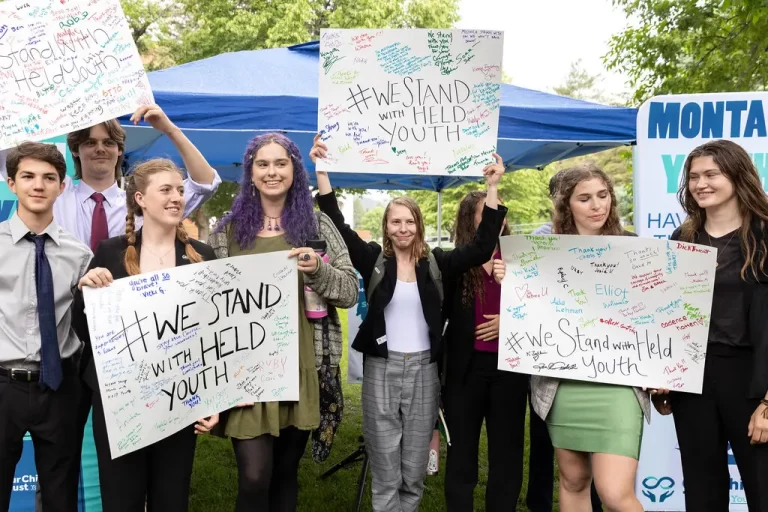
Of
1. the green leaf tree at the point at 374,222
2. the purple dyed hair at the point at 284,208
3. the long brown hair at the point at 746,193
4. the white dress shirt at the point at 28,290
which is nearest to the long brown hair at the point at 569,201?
the long brown hair at the point at 746,193

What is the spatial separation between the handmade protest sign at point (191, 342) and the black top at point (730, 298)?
1673 mm

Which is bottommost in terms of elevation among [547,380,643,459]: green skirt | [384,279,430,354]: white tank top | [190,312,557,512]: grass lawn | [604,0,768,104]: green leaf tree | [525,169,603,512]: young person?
[190,312,557,512]: grass lawn

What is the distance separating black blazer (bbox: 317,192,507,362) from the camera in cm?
293

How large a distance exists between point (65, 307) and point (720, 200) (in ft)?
8.50

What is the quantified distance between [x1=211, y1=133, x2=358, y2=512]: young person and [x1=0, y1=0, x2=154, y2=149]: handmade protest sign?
664 mm

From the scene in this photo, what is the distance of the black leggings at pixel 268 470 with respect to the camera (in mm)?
2494

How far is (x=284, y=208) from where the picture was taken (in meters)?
2.72

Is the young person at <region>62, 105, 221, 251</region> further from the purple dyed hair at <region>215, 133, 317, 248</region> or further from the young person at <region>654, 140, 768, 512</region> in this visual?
the young person at <region>654, 140, 768, 512</region>

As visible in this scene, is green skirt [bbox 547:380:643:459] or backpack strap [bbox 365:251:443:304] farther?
backpack strap [bbox 365:251:443:304]

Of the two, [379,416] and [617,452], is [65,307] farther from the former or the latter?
[617,452]

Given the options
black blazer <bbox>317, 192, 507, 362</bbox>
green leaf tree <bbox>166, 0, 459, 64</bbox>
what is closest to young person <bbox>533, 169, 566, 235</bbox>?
black blazer <bbox>317, 192, 507, 362</bbox>

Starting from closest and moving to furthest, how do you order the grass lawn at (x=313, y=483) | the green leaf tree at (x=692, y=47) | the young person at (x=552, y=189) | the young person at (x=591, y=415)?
the young person at (x=591, y=415)
the young person at (x=552, y=189)
the grass lawn at (x=313, y=483)
the green leaf tree at (x=692, y=47)

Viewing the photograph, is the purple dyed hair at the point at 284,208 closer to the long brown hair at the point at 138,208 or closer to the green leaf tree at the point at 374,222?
the long brown hair at the point at 138,208

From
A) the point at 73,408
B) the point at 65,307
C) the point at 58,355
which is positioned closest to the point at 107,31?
the point at 65,307
